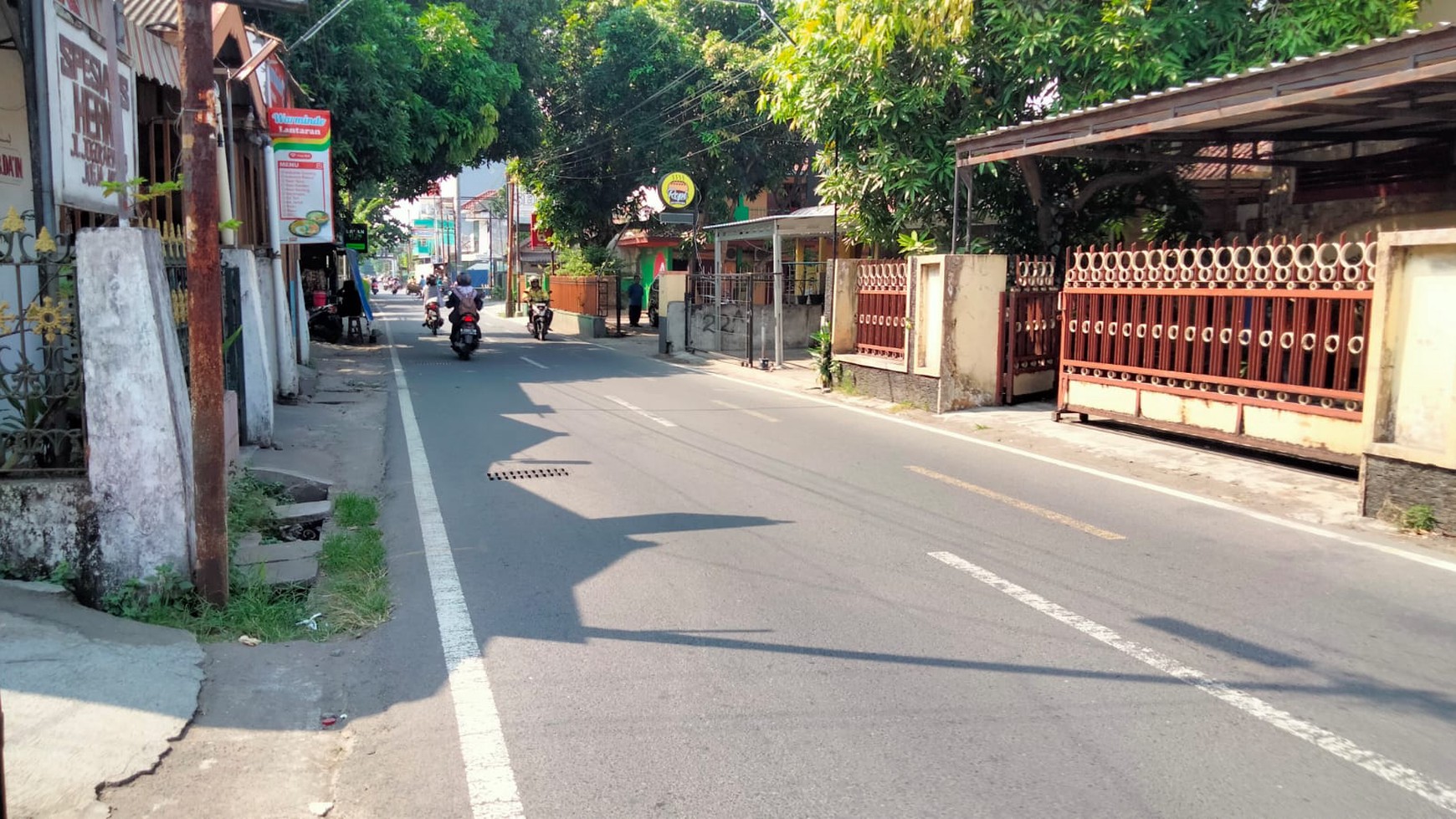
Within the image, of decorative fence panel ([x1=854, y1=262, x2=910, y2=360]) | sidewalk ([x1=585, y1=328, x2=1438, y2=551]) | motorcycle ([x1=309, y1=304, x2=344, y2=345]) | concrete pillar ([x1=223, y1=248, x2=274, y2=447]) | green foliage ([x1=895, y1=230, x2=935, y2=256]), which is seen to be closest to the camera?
sidewalk ([x1=585, y1=328, x2=1438, y2=551])

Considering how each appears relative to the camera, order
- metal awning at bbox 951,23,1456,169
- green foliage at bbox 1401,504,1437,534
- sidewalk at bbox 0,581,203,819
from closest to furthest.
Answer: sidewalk at bbox 0,581,203,819
green foliage at bbox 1401,504,1437,534
metal awning at bbox 951,23,1456,169

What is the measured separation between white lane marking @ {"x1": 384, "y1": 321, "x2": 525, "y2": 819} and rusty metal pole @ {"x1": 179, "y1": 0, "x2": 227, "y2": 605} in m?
1.19

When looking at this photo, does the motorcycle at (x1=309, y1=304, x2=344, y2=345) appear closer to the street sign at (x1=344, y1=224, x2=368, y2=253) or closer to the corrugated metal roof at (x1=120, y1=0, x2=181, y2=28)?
the street sign at (x1=344, y1=224, x2=368, y2=253)

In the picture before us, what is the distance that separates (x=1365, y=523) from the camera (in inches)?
287

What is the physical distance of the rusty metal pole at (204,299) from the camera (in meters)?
5.20

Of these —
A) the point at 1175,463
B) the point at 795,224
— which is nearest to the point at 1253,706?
the point at 1175,463

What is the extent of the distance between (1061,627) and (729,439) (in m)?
6.17

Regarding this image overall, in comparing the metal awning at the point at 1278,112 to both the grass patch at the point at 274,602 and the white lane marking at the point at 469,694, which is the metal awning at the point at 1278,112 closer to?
the white lane marking at the point at 469,694

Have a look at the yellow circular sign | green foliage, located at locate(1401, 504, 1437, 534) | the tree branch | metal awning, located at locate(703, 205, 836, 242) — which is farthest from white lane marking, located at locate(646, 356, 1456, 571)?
the yellow circular sign

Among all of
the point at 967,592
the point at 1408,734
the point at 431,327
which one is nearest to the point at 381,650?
the point at 967,592

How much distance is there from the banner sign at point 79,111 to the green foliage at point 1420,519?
9192mm

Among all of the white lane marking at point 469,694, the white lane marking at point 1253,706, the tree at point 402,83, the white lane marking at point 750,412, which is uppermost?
the tree at point 402,83

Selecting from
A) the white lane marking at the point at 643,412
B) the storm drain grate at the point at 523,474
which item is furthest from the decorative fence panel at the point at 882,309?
the storm drain grate at the point at 523,474

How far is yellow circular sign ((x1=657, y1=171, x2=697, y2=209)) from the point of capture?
93.0 feet
